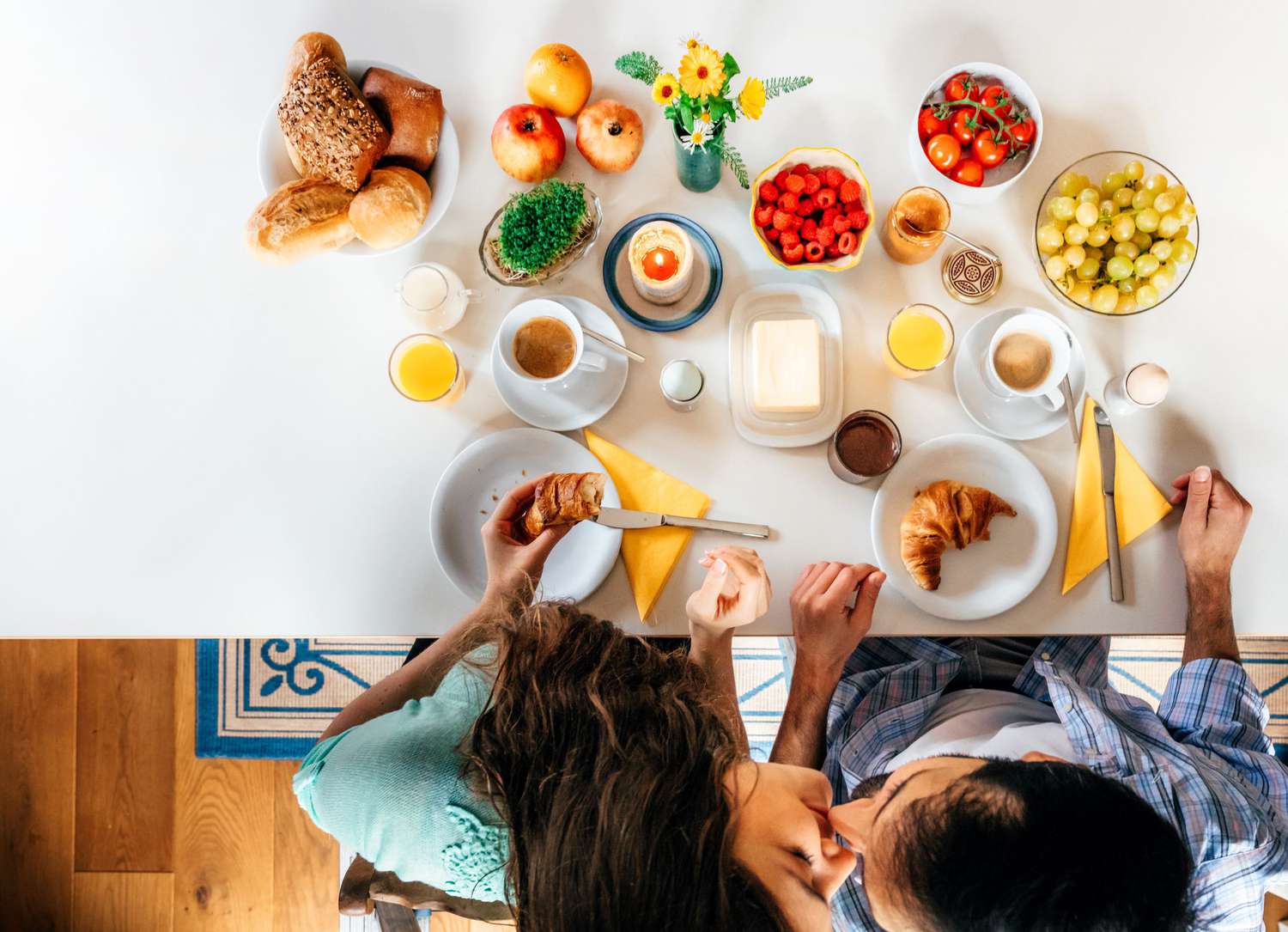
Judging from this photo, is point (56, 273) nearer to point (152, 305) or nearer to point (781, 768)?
point (152, 305)

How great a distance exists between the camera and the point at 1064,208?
1.01 meters

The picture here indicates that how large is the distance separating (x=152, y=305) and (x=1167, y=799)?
1494 millimetres

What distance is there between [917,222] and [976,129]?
14 cm

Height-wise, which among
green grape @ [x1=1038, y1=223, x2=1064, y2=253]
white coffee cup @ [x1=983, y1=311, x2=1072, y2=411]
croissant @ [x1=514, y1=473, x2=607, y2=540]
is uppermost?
green grape @ [x1=1038, y1=223, x2=1064, y2=253]

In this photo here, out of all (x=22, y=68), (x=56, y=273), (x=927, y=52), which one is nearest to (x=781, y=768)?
(x=927, y=52)

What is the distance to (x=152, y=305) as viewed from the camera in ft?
3.65

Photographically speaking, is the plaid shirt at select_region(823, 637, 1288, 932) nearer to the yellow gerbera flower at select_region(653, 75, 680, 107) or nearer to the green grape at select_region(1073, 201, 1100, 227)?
the green grape at select_region(1073, 201, 1100, 227)

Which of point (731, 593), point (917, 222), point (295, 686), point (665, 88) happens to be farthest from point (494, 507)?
point (295, 686)

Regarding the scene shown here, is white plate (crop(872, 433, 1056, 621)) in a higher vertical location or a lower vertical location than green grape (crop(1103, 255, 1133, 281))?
lower

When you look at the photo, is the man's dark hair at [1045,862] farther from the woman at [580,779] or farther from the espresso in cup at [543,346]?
the espresso in cup at [543,346]

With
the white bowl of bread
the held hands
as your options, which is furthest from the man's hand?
the white bowl of bread

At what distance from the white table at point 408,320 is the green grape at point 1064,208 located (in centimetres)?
5

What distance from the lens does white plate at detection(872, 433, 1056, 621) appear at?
1016 mm

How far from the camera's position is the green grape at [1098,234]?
3.28 ft
